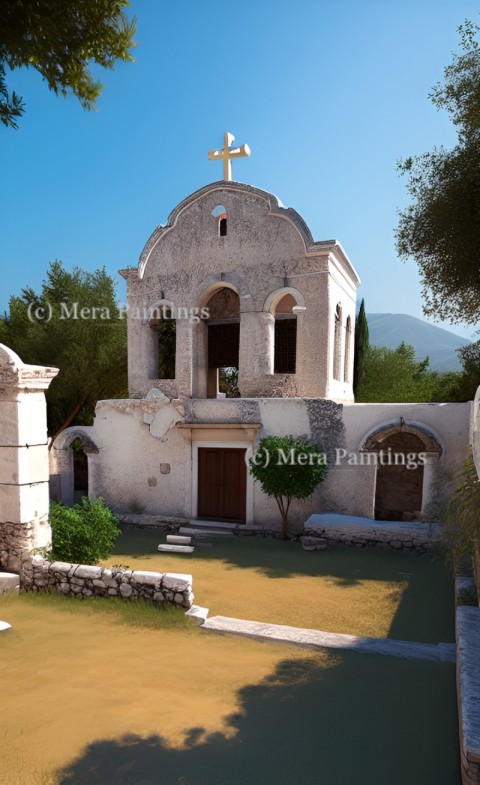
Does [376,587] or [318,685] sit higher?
[318,685]

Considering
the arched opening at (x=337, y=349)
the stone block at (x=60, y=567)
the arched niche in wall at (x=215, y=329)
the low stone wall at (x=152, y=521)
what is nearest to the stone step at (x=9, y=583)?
the stone block at (x=60, y=567)

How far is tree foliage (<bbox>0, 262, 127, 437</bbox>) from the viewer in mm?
18359

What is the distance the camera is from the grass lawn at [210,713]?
12.1ft

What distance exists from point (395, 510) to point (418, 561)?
6.34 m

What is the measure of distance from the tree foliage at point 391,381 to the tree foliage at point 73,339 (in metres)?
11.4

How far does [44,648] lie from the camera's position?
5699 mm

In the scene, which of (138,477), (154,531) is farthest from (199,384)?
(154,531)

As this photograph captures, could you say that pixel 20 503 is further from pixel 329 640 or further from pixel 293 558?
pixel 293 558

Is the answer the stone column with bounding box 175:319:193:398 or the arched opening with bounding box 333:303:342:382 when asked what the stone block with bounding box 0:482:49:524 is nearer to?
the stone column with bounding box 175:319:193:398

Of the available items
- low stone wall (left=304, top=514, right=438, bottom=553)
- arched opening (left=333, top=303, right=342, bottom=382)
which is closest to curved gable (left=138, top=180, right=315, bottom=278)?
arched opening (left=333, top=303, right=342, bottom=382)

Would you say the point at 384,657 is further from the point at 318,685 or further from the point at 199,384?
the point at 199,384

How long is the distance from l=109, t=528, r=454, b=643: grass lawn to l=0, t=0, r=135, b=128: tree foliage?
7520mm

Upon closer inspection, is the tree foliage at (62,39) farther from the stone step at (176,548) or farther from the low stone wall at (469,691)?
the stone step at (176,548)

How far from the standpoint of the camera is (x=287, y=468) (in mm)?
10602
